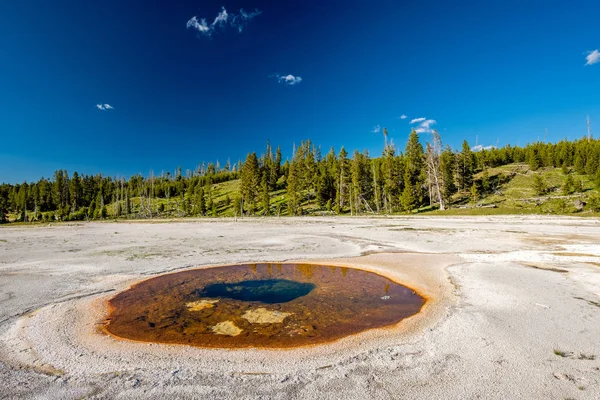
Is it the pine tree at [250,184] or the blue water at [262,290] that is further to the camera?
the pine tree at [250,184]

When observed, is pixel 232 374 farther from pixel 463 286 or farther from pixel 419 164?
pixel 419 164

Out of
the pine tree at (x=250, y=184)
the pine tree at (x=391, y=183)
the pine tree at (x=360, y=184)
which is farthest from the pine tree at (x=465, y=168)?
the pine tree at (x=250, y=184)

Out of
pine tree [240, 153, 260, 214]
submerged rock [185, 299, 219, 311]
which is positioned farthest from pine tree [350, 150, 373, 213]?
submerged rock [185, 299, 219, 311]

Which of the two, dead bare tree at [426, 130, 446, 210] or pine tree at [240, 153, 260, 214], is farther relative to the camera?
pine tree at [240, 153, 260, 214]

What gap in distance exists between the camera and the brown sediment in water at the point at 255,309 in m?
6.60

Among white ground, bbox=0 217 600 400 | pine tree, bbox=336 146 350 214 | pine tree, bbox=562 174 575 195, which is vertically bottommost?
white ground, bbox=0 217 600 400

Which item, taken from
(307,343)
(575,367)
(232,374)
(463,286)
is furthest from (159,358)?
(463,286)

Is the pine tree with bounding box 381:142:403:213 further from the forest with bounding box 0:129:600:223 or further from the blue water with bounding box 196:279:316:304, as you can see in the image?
the blue water with bounding box 196:279:316:304

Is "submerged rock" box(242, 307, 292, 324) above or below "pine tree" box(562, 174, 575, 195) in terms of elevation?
below

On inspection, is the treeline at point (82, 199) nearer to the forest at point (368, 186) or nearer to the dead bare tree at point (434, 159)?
the forest at point (368, 186)

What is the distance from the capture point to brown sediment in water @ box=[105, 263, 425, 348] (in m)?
6.60

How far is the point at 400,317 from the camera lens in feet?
25.2

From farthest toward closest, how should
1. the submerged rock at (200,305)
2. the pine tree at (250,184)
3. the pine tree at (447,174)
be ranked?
the pine tree at (250,184)
the pine tree at (447,174)
the submerged rock at (200,305)

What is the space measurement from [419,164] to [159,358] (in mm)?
80746
